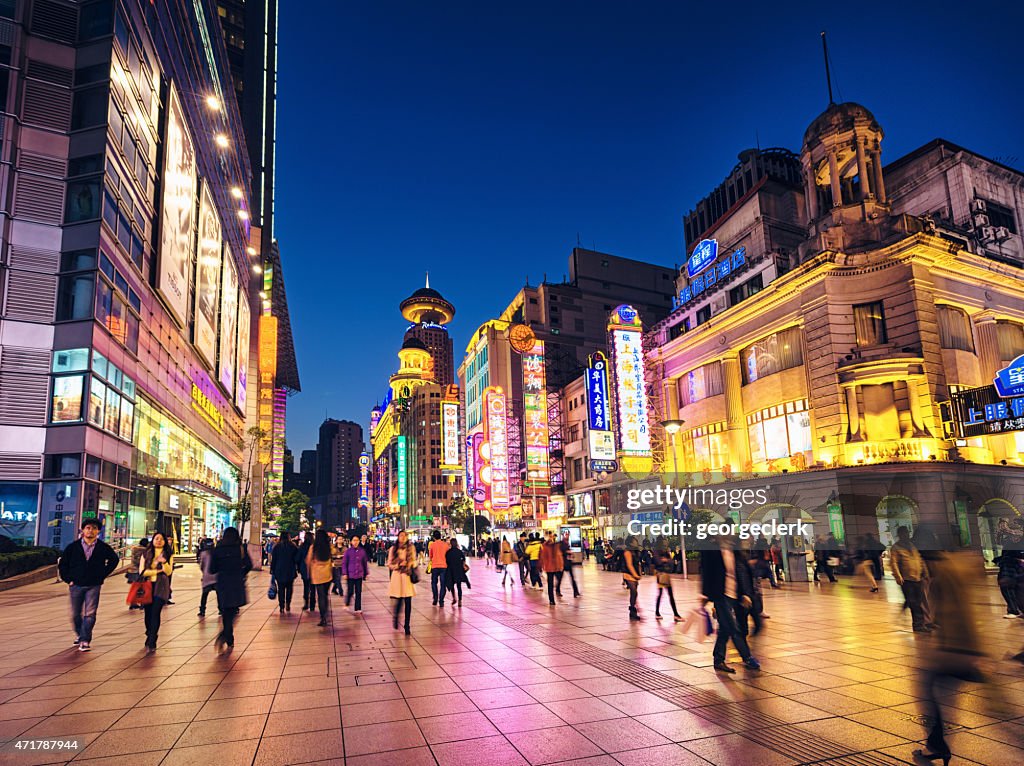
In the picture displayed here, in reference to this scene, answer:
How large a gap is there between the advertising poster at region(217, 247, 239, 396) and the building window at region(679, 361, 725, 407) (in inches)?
1430

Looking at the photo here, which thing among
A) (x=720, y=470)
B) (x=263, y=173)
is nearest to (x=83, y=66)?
(x=720, y=470)

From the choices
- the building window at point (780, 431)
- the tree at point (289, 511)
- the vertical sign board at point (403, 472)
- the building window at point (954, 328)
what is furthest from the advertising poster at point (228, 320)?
the vertical sign board at point (403, 472)

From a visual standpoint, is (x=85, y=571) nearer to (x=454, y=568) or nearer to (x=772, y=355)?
(x=454, y=568)

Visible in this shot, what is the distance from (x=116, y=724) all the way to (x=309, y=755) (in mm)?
2371

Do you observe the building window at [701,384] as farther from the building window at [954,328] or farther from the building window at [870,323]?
the building window at [954,328]

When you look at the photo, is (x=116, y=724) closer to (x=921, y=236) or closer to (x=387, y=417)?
(x=921, y=236)

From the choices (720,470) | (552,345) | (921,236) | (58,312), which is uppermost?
(552,345)

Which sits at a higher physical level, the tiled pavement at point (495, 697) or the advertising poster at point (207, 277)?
the advertising poster at point (207, 277)

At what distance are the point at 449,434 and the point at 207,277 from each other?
178ft

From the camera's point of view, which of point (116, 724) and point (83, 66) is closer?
point (116, 724)

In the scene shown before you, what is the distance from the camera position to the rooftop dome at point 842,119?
3809 cm

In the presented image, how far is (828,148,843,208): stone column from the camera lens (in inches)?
1476

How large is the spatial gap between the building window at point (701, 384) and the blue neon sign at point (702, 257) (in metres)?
8.85

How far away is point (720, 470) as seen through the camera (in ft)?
136
